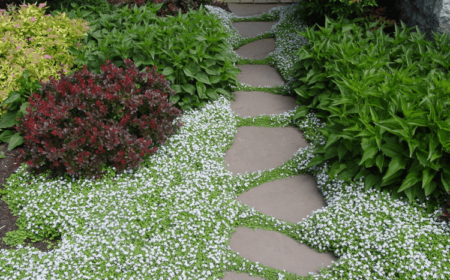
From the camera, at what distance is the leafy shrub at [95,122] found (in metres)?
4.25

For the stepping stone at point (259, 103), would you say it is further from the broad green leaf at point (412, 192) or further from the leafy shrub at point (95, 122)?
the broad green leaf at point (412, 192)

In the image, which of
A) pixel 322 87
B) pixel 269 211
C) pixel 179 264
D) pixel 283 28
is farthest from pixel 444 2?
pixel 179 264

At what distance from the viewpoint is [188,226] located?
3867 mm

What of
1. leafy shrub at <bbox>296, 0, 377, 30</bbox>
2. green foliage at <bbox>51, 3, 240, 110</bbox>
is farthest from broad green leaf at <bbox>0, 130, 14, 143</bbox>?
leafy shrub at <bbox>296, 0, 377, 30</bbox>

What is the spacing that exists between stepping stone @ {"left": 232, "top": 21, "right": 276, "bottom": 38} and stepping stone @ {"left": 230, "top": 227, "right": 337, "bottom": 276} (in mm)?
5626

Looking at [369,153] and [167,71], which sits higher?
[167,71]

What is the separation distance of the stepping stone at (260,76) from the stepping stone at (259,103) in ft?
1.06

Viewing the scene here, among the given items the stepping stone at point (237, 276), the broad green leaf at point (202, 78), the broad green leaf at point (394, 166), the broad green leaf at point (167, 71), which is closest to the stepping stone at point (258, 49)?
the broad green leaf at point (202, 78)

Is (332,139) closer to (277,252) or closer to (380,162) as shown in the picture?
(380,162)

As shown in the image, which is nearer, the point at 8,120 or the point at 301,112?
the point at 8,120

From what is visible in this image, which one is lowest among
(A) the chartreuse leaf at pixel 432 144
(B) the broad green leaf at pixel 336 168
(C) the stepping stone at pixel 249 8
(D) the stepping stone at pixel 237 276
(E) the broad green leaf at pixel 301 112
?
(D) the stepping stone at pixel 237 276

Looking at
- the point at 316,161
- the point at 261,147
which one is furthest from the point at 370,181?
the point at 261,147

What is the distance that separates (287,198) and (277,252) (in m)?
0.82

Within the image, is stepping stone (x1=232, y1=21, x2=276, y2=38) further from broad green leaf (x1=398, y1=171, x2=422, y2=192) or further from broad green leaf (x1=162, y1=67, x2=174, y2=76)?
broad green leaf (x1=398, y1=171, x2=422, y2=192)
